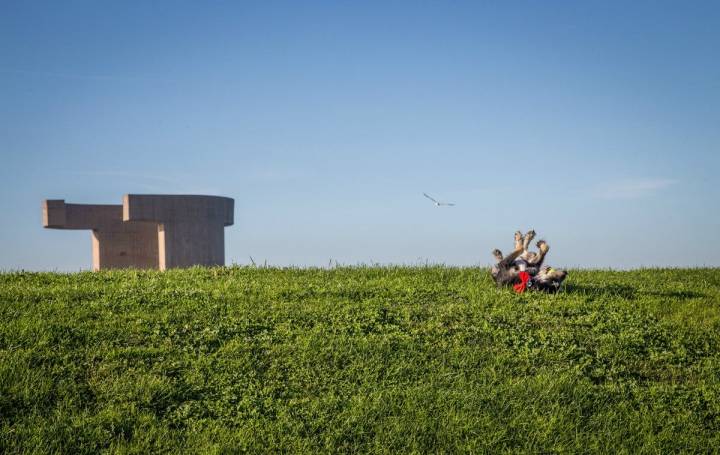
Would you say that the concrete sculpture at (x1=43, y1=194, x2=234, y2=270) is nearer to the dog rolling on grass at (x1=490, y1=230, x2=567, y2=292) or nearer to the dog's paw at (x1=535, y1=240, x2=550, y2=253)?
the dog rolling on grass at (x1=490, y1=230, x2=567, y2=292)

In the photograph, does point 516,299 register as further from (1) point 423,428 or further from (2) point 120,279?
(2) point 120,279

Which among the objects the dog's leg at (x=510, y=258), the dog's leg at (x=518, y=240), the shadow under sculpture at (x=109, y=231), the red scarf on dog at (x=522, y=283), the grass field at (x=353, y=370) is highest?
the shadow under sculpture at (x=109, y=231)

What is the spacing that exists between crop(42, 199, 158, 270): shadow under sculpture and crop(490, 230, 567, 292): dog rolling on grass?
3664 cm

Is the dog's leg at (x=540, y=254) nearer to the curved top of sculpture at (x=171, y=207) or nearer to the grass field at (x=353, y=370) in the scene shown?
the grass field at (x=353, y=370)

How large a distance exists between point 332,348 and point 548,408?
125 inches

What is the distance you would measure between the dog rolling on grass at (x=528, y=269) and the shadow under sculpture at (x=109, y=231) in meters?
36.6

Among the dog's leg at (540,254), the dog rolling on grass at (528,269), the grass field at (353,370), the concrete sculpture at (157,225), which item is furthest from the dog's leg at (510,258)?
the concrete sculpture at (157,225)

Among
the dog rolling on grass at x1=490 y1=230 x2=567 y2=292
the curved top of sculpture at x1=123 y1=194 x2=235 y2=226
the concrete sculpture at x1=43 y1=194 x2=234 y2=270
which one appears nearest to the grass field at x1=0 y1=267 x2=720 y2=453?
the dog rolling on grass at x1=490 y1=230 x2=567 y2=292

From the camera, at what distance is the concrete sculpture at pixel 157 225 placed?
44.8m

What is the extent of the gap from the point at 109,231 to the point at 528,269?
37967mm

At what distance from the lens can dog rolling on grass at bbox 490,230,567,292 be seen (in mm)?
14547

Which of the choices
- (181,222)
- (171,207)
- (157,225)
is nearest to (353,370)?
(171,207)

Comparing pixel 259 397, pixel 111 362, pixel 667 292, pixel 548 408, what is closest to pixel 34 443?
pixel 111 362

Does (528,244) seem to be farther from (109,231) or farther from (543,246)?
(109,231)
